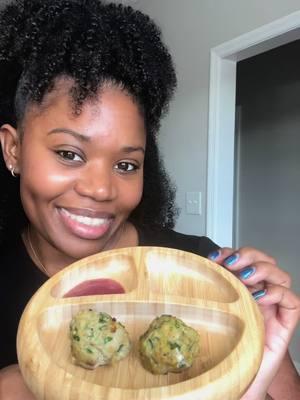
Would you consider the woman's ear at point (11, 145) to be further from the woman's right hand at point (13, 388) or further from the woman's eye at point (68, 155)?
the woman's right hand at point (13, 388)

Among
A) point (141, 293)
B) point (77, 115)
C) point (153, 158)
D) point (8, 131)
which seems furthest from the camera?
point (153, 158)

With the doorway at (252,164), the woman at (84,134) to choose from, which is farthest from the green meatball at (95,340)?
→ the doorway at (252,164)

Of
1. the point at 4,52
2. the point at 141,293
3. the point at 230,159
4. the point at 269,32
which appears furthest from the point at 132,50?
the point at 230,159

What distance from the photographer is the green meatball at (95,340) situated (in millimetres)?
501

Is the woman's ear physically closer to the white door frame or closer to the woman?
the woman

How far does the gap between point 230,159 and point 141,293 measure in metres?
1.69

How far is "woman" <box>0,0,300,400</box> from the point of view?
28.1 inches

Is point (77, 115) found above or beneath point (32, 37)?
beneath

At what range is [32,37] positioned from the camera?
0.78m

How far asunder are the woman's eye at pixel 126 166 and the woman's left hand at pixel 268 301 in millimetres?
208

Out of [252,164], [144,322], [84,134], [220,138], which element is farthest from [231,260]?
Answer: [252,164]

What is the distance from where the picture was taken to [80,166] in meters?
0.72

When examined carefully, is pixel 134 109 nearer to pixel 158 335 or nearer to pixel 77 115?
pixel 77 115

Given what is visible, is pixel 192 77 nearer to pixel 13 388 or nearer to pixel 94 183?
pixel 94 183
